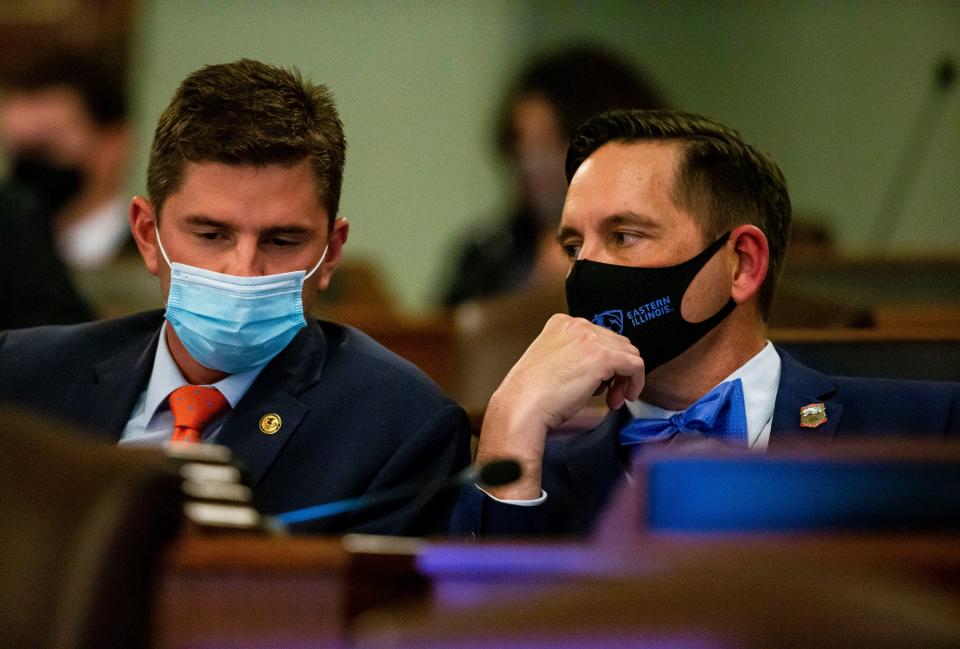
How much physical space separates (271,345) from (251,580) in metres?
0.98

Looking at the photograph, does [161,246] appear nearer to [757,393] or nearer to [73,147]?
[757,393]

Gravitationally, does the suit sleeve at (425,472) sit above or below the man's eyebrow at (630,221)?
below

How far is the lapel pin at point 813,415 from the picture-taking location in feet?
7.41

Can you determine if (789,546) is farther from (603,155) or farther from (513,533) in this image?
(603,155)

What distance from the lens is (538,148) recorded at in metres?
4.74

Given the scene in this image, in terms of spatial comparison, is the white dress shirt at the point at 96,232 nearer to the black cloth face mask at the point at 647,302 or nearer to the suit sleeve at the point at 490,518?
the black cloth face mask at the point at 647,302

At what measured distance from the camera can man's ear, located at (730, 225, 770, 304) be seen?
2.34 m

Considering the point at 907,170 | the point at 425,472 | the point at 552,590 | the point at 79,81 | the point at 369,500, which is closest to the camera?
the point at 552,590

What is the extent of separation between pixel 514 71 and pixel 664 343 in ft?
17.1

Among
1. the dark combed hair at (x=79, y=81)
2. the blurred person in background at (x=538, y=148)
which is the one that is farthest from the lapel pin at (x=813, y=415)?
the dark combed hair at (x=79, y=81)

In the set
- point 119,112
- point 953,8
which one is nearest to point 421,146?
point 119,112

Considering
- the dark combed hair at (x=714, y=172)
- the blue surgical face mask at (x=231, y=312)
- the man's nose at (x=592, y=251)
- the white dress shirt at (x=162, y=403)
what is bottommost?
the white dress shirt at (x=162, y=403)

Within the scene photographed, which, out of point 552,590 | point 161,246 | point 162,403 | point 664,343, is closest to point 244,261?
point 161,246

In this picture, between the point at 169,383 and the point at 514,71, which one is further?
the point at 514,71
